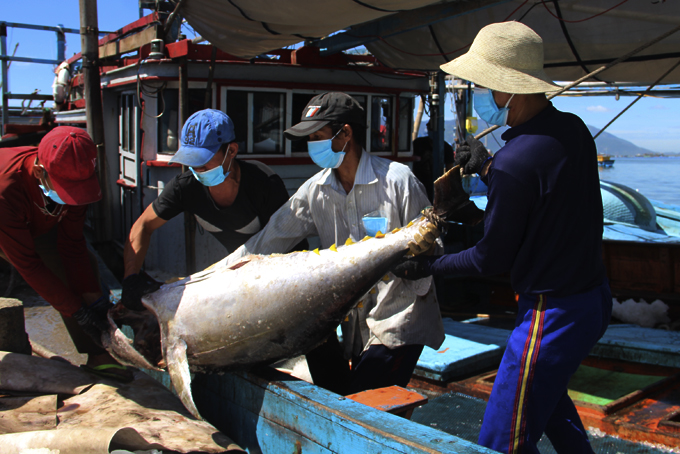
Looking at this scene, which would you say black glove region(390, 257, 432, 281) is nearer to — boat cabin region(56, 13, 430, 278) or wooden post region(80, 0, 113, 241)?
boat cabin region(56, 13, 430, 278)

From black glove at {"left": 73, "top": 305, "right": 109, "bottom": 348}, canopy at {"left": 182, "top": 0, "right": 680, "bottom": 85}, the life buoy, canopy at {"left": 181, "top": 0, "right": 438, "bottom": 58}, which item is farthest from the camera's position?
the life buoy

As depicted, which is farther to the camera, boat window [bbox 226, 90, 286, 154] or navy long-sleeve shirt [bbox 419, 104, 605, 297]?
boat window [bbox 226, 90, 286, 154]

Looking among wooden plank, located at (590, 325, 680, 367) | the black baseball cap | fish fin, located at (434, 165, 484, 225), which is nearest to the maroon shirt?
the black baseball cap

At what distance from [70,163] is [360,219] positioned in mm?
1526

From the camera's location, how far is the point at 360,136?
270cm

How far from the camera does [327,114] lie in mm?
2568

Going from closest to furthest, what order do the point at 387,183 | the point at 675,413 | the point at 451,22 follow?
the point at 387,183 < the point at 675,413 < the point at 451,22

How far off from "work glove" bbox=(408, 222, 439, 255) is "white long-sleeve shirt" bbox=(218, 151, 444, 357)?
0.32m

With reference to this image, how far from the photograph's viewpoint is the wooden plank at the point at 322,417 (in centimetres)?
175

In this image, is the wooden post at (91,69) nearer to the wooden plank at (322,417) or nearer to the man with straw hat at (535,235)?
the wooden plank at (322,417)

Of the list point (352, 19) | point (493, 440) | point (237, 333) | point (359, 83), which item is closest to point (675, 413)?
point (493, 440)

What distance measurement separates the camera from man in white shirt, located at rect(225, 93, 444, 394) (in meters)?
2.56

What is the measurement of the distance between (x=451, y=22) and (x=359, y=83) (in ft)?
5.60

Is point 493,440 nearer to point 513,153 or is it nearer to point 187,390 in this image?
point 513,153
